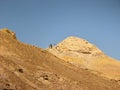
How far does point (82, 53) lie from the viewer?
82.4 m

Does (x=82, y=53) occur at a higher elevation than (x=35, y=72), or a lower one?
higher

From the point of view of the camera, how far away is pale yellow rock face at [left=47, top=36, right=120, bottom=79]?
256ft

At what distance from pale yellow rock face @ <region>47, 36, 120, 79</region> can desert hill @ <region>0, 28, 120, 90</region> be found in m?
29.1

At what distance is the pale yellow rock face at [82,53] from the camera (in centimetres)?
7794

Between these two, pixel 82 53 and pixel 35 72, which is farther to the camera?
pixel 82 53

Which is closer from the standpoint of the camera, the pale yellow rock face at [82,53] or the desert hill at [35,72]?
the desert hill at [35,72]

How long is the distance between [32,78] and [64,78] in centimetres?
483

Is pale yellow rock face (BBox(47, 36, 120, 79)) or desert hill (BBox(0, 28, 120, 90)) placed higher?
pale yellow rock face (BBox(47, 36, 120, 79))

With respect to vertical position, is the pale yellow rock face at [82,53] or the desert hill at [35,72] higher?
the pale yellow rock face at [82,53]

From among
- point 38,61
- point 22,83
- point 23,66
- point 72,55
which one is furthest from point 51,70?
point 72,55

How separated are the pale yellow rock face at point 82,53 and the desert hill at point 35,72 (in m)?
29.1

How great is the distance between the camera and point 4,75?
32250mm

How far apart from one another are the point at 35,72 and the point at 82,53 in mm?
44967

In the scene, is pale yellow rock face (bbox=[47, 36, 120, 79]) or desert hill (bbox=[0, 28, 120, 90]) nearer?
desert hill (bbox=[0, 28, 120, 90])
